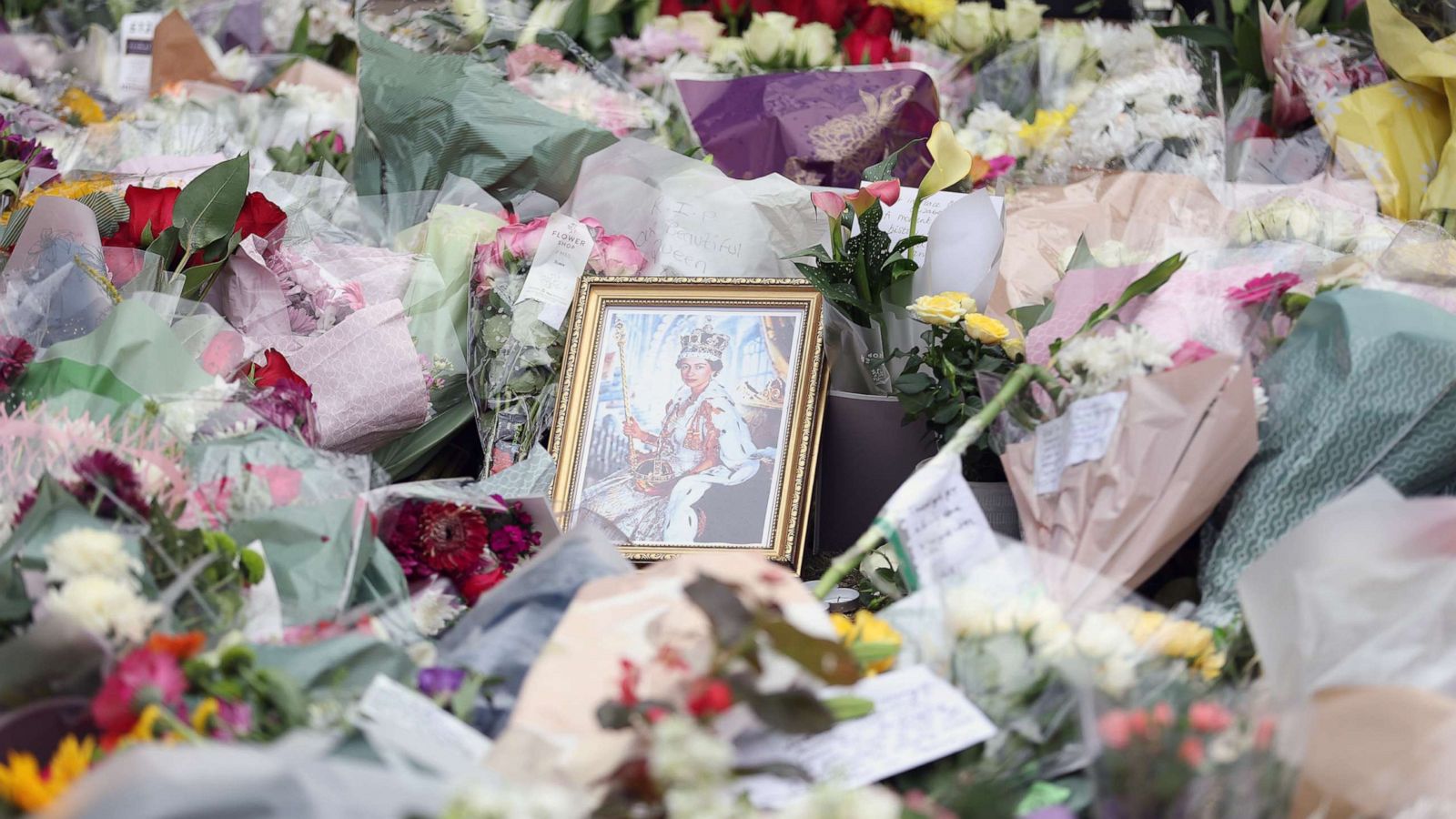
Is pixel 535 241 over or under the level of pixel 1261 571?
under

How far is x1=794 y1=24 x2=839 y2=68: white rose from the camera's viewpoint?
271 cm

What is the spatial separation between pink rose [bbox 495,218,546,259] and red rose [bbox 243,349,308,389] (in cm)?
44

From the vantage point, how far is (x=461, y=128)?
2.26m

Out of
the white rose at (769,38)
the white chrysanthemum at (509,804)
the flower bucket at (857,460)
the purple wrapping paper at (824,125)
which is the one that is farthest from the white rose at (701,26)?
the white chrysanthemum at (509,804)

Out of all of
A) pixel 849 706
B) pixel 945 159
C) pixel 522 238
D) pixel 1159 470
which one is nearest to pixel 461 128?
pixel 522 238

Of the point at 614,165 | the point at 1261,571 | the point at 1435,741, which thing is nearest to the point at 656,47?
the point at 614,165

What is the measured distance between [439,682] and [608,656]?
0.15 m

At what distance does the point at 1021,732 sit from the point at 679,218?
116 cm

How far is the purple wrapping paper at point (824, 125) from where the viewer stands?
2.27 metres

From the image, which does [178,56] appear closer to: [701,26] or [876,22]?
[701,26]

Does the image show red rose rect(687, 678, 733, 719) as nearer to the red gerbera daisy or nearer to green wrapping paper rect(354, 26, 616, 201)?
the red gerbera daisy

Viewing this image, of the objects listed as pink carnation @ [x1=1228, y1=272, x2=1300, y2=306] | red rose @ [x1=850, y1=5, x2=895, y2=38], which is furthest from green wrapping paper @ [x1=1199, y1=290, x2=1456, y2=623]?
red rose @ [x1=850, y1=5, x2=895, y2=38]

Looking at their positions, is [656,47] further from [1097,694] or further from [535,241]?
[1097,694]

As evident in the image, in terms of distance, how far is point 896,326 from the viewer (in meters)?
1.77
